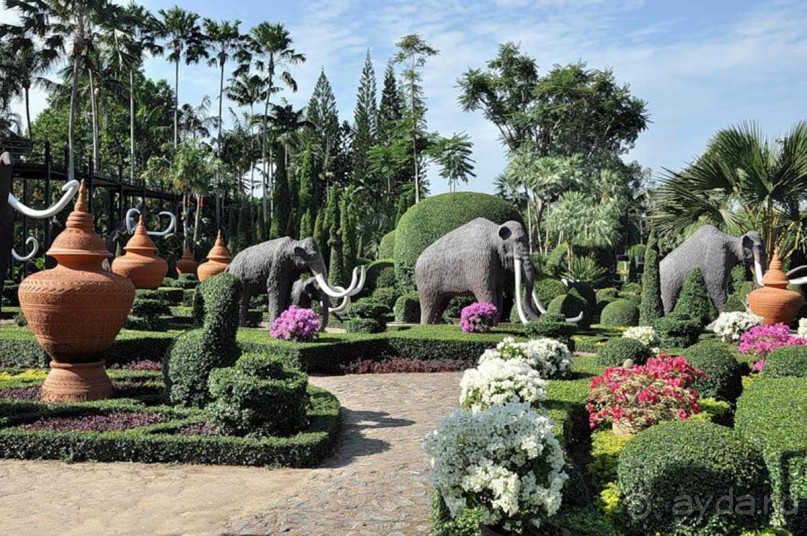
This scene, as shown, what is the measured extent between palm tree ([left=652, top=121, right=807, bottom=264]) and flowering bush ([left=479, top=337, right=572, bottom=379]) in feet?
25.8

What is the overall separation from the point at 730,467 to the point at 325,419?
429cm

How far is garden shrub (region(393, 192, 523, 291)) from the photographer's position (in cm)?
2159

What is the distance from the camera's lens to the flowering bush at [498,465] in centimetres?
387

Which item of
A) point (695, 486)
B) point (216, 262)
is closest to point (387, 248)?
point (216, 262)

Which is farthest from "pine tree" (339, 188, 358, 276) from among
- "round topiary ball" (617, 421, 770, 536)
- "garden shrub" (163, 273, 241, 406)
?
A: "round topiary ball" (617, 421, 770, 536)

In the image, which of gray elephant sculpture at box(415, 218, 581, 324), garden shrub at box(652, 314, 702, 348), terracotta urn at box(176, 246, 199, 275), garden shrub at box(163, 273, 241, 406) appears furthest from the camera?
terracotta urn at box(176, 246, 199, 275)

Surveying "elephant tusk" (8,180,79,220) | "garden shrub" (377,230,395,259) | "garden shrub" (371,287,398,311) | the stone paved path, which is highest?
"garden shrub" (377,230,395,259)

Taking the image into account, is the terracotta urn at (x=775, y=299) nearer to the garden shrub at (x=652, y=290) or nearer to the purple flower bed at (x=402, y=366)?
the garden shrub at (x=652, y=290)

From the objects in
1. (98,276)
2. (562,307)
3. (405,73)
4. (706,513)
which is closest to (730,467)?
(706,513)

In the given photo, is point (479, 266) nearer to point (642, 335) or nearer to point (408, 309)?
point (642, 335)

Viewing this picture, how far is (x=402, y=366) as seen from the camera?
1266 cm

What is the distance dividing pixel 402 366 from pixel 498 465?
8.76 metres

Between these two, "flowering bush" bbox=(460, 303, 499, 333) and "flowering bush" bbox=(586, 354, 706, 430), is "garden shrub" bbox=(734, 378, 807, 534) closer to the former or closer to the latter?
"flowering bush" bbox=(586, 354, 706, 430)

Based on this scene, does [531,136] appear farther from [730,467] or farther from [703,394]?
[730,467]
